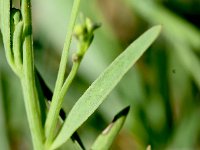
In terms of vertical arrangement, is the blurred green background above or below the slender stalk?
below

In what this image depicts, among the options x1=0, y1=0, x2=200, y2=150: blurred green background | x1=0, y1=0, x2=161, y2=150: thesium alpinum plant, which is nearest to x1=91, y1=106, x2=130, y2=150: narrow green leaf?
x1=0, y1=0, x2=161, y2=150: thesium alpinum plant

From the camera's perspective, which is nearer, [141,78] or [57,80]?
[57,80]

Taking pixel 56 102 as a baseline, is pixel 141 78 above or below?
below

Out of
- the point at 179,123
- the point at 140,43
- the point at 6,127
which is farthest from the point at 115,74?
the point at 179,123

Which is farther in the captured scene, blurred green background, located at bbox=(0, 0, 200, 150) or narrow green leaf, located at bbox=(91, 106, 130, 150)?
blurred green background, located at bbox=(0, 0, 200, 150)

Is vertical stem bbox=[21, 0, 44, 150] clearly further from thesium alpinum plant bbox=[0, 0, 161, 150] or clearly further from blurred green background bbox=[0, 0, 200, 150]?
blurred green background bbox=[0, 0, 200, 150]

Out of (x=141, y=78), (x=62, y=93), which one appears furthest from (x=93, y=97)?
(x=141, y=78)

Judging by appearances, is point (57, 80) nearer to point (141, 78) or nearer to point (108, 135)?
point (108, 135)

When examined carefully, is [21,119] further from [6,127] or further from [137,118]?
[137,118]

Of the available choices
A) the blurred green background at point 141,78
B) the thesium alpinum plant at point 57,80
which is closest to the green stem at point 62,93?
the thesium alpinum plant at point 57,80
